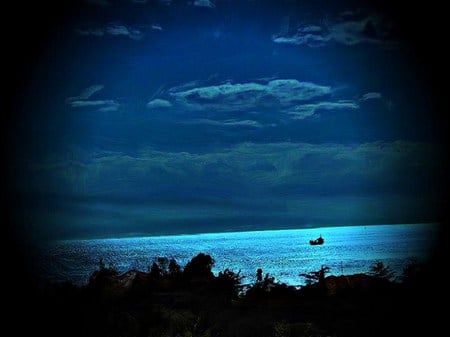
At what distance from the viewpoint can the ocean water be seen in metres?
17.5

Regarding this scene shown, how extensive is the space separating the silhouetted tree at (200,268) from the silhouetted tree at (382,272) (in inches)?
212

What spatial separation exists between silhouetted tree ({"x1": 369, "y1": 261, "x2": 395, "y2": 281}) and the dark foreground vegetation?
33 millimetres

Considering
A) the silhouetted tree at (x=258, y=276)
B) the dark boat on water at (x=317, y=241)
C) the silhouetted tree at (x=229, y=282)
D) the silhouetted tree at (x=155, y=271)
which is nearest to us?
the silhouetted tree at (x=229, y=282)

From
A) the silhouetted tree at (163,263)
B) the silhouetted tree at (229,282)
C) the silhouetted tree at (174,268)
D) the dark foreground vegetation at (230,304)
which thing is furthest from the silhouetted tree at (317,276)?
the silhouetted tree at (163,263)

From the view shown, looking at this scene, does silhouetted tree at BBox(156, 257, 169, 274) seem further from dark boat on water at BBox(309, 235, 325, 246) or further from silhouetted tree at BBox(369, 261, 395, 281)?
silhouetted tree at BBox(369, 261, 395, 281)

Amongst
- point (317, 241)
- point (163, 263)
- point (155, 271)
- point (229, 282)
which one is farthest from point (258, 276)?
point (155, 271)

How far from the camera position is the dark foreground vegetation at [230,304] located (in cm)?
1474

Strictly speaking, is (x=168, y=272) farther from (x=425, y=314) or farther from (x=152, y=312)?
(x=425, y=314)

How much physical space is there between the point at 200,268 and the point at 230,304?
184cm

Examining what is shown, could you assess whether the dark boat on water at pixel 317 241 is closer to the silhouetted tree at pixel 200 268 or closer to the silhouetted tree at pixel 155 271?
the silhouetted tree at pixel 200 268

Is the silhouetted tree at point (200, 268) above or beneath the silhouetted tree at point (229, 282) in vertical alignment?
above

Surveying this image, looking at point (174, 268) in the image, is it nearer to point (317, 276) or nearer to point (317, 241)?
point (317, 276)

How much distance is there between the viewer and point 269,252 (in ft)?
59.8

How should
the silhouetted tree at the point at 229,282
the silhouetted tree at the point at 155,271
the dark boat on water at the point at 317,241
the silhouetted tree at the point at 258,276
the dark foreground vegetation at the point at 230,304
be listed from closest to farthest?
the dark foreground vegetation at the point at 230,304 < the silhouetted tree at the point at 229,282 < the silhouetted tree at the point at 258,276 < the silhouetted tree at the point at 155,271 < the dark boat on water at the point at 317,241
